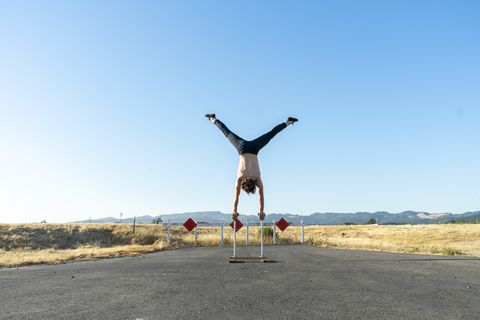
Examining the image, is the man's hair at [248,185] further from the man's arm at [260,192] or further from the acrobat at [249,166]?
the man's arm at [260,192]

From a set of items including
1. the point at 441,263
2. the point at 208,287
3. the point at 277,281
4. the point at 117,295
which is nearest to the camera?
the point at 117,295

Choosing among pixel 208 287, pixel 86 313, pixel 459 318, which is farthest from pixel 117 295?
pixel 459 318

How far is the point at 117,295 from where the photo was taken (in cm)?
504

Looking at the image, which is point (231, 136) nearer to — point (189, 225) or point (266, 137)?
point (266, 137)

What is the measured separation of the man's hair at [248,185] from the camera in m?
8.52

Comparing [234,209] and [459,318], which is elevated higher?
[234,209]

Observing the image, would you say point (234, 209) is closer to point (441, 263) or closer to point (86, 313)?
point (86, 313)

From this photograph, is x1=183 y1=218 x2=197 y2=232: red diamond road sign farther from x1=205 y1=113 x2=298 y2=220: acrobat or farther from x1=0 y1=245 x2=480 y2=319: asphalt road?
x1=0 y1=245 x2=480 y2=319: asphalt road

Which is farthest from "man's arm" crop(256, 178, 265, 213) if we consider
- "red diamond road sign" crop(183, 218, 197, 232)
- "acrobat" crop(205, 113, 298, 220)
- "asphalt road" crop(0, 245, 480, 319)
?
"red diamond road sign" crop(183, 218, 197, 232)

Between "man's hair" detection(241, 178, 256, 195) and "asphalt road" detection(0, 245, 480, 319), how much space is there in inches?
86.8

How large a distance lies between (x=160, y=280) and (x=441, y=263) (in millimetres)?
7702

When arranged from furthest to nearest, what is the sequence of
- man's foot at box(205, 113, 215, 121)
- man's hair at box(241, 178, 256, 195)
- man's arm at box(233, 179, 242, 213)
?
man's foot at box(205, 113, 215, 121)
man's arm at box(233, 179, 242, 213)
man's hair at box(241, 178, 256, 195)

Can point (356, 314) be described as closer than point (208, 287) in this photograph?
Yes

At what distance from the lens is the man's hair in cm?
852
